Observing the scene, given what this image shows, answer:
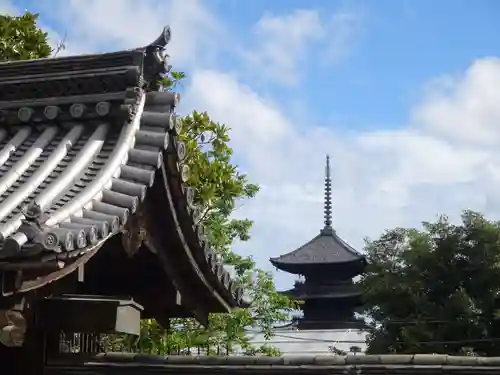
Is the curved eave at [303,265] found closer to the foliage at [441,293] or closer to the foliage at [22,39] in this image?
the foliage at [441,293]

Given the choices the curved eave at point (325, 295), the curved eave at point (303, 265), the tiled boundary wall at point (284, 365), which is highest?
the curved eave at point (303, 265)

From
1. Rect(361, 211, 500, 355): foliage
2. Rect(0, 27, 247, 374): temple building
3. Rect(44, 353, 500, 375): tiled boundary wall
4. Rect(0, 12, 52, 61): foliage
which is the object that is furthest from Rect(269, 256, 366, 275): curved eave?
Rect(44, 353, 500, 375): tiled boundary wall

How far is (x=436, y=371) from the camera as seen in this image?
4543mm

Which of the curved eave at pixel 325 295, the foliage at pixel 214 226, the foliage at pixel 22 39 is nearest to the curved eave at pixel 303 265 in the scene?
the curved eave at pixel 325 295

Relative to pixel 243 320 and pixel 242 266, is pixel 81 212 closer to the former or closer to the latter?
pixel 243 320

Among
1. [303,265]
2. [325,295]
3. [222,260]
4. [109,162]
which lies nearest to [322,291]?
[325,295]

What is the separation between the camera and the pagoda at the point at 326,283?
35656 mm

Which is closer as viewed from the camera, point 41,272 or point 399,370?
point 41,272

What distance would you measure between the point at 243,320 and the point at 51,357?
8.83 meters

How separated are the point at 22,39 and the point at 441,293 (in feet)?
46.5

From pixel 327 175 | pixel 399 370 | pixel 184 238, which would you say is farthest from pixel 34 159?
pixel 327 175

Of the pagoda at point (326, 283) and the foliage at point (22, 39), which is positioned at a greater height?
the foliage at point (22, 39)

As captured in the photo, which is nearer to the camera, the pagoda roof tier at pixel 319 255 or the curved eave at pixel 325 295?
the curved eave at pixel 325 295

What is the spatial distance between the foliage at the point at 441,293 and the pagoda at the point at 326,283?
13042 mm
